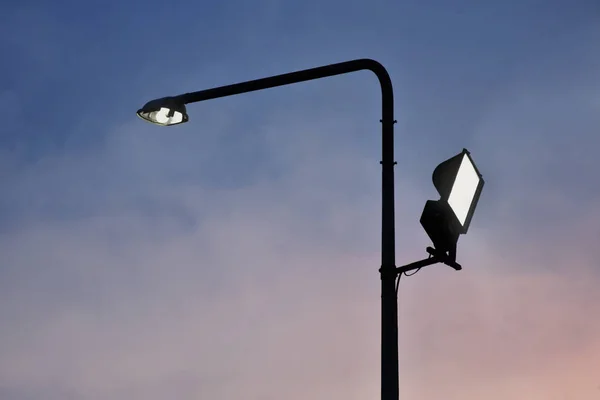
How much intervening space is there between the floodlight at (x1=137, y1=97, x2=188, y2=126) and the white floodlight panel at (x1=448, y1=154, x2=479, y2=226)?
9.63 feet

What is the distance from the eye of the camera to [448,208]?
5957 mm

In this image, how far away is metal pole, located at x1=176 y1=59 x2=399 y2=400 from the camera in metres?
5.74

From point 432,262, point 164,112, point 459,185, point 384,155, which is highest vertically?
point 164,112

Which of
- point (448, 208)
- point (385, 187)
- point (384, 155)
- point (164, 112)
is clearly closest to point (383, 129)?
point (384, 155)

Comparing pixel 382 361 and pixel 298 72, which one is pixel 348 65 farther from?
pixel 382 361

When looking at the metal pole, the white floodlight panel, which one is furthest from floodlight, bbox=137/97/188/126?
the white floodlight panel

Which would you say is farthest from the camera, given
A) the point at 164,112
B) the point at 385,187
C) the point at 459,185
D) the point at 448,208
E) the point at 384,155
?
the point at 164,112

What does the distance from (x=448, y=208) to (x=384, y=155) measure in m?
0.78

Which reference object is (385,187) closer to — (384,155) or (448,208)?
(384,155)

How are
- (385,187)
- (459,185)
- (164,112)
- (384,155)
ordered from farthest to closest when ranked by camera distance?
1. (164,112)
2. (384,155)
3. (385,187)
4. (459,185)

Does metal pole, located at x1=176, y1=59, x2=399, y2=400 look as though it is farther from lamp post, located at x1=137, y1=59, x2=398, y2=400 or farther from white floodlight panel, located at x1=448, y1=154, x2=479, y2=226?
white floodlight panel, located at x1=448, y1=154, x2=479, y2=226

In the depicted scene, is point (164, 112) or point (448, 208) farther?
point (164, 112)

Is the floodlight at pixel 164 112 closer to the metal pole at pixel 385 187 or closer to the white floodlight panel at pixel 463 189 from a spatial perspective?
the metal pole at pixel 385 187

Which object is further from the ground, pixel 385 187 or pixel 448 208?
pixel 385 187
